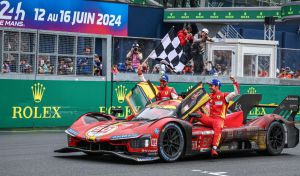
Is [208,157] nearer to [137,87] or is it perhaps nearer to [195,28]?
[137,87]

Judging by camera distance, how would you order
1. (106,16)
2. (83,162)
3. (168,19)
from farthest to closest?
(168,19) < (106,16) < (83,162)

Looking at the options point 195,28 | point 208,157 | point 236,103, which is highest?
point 195,28

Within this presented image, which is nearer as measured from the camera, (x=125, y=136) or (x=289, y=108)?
(x=125, y=136)

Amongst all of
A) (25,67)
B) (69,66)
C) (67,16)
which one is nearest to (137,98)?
(25,67)

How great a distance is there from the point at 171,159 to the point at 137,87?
363 centimetres

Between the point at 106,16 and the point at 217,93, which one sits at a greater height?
the point at 106,16

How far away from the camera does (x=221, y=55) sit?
2502 cm

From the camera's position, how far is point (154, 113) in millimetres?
12852

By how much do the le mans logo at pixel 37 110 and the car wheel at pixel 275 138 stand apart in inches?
290

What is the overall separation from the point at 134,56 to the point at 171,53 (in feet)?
3.65

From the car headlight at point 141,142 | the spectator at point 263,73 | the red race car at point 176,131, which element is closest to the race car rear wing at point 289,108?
the red race car at point 176,131

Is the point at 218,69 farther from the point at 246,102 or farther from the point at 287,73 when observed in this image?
the point at 246,102

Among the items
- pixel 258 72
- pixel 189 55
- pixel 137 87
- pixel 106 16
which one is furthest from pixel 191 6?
pixel 137 87

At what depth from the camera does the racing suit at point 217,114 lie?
42.0ft
